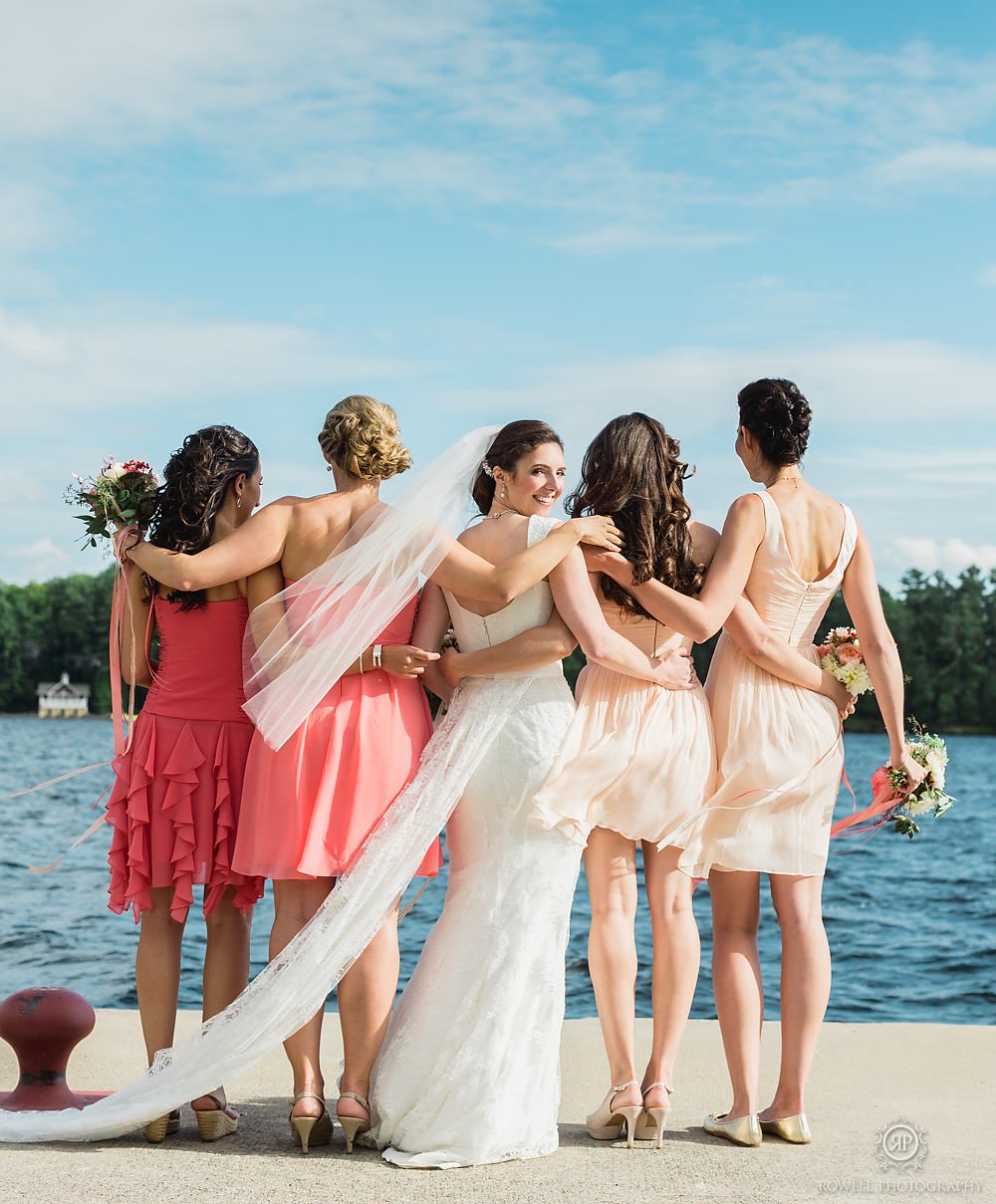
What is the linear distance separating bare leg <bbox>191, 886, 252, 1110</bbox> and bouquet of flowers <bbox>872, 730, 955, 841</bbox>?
2.32 meters

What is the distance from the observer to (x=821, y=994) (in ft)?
14.9

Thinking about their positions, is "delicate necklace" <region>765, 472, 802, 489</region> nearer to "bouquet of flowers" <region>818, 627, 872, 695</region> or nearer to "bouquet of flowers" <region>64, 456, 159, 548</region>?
"bouquet of flowers" <region>818, 627, 872, 695</region>

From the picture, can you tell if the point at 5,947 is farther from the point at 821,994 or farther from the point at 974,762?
the point at 974,762

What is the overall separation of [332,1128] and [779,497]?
2.69 meters

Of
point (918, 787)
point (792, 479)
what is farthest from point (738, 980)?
point (792, 479)

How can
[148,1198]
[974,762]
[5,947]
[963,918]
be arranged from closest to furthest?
[148,1198] < [5,947] < [963,918] < [974,762]

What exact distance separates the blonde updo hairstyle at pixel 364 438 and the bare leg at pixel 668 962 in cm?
159

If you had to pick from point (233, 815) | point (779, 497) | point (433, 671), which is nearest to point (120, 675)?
point (233, 815)

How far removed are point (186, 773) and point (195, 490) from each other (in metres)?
0.98

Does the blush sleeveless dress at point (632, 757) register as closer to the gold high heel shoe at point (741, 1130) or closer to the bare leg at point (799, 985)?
the bare leg at point (799, 985)

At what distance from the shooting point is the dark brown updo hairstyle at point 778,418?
462 centimetres

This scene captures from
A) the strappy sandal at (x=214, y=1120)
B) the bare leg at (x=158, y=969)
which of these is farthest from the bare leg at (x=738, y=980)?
the bare leg at (x=158, y=969)

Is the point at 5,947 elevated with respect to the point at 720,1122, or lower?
lower

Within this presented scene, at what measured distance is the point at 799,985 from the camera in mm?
4523
